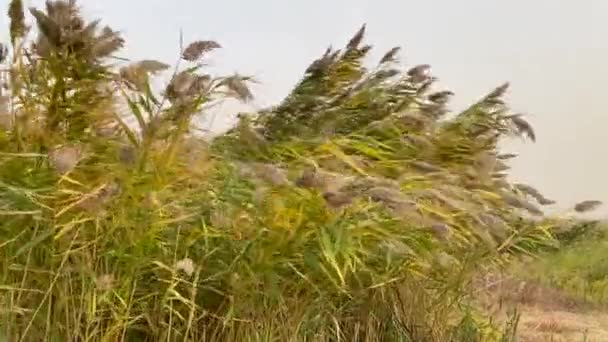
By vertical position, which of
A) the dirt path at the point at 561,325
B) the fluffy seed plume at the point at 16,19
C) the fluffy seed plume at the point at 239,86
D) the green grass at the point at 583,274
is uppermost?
the fluffy seed plume at the point at 16,19

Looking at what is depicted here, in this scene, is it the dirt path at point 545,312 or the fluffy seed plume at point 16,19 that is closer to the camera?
the fluffy seed plume at point 16,19

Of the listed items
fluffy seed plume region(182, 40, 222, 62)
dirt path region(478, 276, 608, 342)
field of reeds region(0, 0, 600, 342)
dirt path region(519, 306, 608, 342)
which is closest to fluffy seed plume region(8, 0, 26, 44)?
field of reeds region(0, 0, 600, 342)

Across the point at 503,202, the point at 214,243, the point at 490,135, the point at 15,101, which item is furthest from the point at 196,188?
the point at 490,135

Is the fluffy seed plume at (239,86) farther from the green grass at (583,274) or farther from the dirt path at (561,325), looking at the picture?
the green grass at (583,274)

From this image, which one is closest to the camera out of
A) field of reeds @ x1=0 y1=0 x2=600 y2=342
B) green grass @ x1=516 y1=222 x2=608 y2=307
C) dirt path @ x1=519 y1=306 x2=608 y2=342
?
field of reeds @ x1=0 y1=0 x2=600 y2=342

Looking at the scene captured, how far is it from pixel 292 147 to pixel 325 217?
0.83 feet

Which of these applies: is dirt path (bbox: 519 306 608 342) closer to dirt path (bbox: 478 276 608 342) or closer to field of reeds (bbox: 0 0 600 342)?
dirt path (bbox: 478 276 608 342)

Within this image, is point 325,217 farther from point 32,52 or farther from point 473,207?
point 32,52

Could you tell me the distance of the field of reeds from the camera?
1904 millimetres

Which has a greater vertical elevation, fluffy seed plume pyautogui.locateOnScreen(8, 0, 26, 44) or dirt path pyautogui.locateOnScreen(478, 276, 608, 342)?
fluffy seed plume pyautogui.locateOnScreen(8, 0, 26, 44)

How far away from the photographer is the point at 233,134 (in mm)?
2246

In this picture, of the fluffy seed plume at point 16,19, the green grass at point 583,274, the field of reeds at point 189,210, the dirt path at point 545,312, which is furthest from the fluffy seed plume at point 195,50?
the green grass at point 583,274

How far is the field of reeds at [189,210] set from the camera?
6.25 ft

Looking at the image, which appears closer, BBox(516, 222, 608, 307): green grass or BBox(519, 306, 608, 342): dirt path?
BBox(519, 306, 608, 342): dirt path
